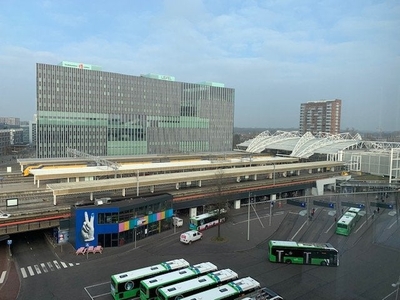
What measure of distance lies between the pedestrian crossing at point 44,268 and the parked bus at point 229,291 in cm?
562

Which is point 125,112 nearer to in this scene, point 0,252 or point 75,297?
point 0,252

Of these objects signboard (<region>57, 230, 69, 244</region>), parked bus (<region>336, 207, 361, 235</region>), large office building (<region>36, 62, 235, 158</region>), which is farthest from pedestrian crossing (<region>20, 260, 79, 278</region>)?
large office building (<region>36, 62, 235, 158</region>)

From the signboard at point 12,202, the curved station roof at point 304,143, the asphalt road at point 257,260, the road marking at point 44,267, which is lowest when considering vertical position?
the road marking at point 44,267

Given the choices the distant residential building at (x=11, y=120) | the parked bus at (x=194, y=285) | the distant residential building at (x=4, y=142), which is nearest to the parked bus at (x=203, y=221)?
the parked bus at (x=194, y=285)

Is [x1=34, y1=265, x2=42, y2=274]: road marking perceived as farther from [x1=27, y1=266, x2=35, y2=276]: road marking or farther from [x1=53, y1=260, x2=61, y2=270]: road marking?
[x1=53, y1=260, x2=61, y2=270]: road marking

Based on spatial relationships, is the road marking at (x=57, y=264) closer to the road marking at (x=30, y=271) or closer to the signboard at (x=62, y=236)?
the road marking at (x=30, y=271)

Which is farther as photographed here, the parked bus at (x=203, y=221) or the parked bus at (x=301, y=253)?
the parked bus at (x=203, y=221)

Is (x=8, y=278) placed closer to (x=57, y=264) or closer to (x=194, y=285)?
(x=57, y=264)

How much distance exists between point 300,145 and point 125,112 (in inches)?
912

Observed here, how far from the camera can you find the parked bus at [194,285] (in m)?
8.37

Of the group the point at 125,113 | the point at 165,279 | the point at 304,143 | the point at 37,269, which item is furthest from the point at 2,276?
the point at 125,113

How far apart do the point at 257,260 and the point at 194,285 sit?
13.3 feet

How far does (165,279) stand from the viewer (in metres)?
9.23

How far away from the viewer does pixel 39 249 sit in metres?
13.4
